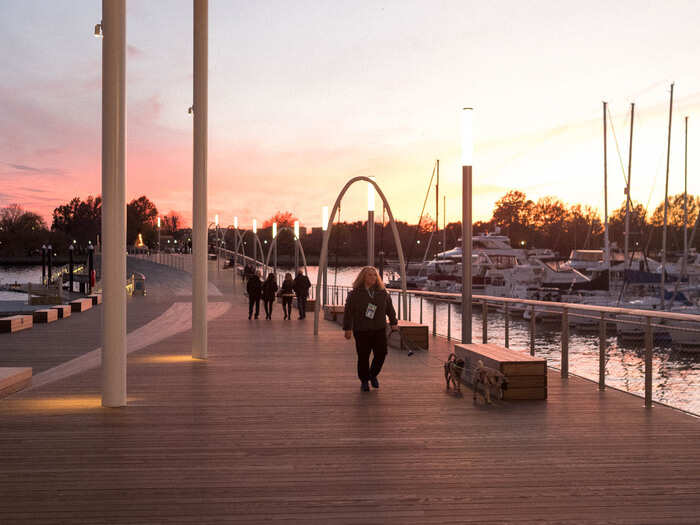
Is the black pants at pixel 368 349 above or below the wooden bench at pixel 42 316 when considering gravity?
above

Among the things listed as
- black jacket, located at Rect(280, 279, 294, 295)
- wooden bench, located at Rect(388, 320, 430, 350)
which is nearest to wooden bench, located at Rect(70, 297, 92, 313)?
black jacket, located at Rect(280, 279, 294, 295)

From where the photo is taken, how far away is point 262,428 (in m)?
6.36

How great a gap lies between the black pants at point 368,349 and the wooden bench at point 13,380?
4.12 metres

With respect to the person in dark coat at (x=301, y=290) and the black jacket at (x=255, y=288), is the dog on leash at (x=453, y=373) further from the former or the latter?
the black jacket at (x=255, y=288)

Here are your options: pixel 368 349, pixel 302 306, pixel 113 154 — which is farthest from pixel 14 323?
pixel 368 349

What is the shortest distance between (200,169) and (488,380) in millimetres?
6013

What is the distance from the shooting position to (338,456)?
5383mm

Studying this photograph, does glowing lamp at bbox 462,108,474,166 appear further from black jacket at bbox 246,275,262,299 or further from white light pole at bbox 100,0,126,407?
black jacket at bbox 246,275,262,299

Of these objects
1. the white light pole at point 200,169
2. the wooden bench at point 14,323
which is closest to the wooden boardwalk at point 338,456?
the white light pole at point 200,169

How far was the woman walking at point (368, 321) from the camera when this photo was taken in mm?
8359

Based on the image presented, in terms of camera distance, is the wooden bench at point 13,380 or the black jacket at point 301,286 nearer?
the wooden bench at point 13,380

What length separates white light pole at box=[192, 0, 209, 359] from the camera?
1103cm

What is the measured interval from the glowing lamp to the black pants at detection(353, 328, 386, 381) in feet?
9.43

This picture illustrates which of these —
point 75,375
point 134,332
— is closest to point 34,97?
point 134,332
